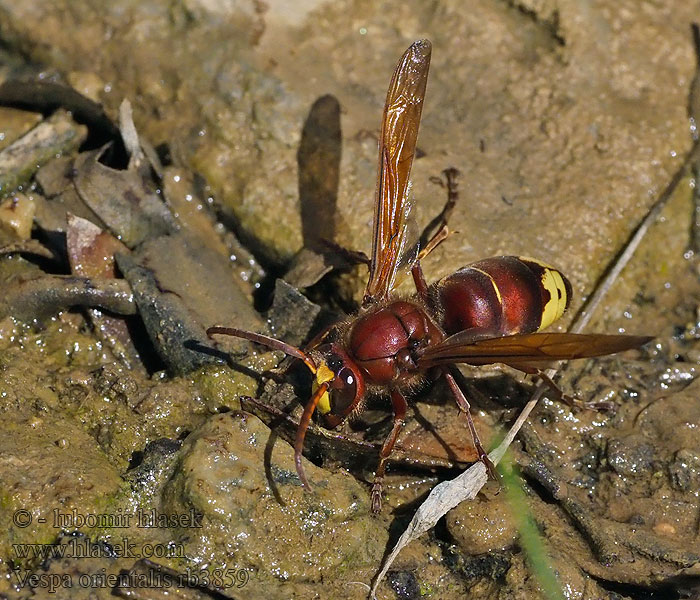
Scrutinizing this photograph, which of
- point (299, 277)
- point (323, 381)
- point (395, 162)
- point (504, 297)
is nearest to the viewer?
point (323, 381)

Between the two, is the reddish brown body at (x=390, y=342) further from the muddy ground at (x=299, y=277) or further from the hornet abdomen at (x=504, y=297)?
the muddy ground at (x=299, y=277)

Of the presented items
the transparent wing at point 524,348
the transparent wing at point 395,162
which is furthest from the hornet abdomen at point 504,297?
the transparent wing at point 395,162

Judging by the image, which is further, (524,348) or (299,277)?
(299,277)

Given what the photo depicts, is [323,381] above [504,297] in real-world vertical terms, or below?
below

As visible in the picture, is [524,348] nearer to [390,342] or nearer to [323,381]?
[390,342]

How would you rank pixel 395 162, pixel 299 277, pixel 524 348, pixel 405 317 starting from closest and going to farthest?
pixel 524 348 → pixel 405 317 → pixel 395 162 → pixel 299 277

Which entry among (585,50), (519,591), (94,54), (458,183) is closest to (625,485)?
(519,591)

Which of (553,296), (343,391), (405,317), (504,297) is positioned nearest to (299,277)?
(405,317)

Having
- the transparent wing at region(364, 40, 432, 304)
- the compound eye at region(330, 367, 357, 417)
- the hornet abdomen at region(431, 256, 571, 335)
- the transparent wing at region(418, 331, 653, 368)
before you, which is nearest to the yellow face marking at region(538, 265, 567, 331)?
the hornet abdomen at region(431, 256, 571, 335)
